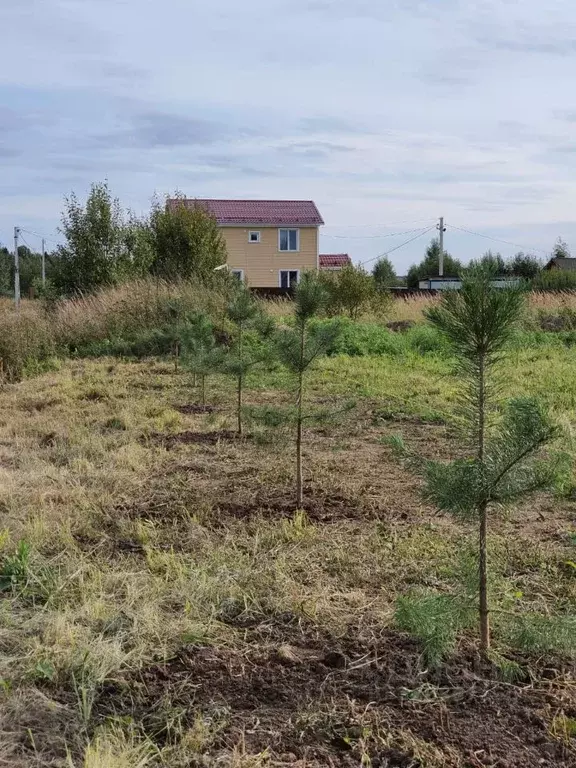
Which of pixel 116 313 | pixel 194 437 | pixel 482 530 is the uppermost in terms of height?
pixel 116 313

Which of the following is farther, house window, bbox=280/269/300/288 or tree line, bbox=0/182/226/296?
house window, bbox=280/269/300/288

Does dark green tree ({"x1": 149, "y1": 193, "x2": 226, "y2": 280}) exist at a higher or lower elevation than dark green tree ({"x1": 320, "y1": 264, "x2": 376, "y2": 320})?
higher

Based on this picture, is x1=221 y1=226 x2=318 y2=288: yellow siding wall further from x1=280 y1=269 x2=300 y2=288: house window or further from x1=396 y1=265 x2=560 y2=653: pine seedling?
x1=396 y1=265 x2=560 y2=653: pine seedling

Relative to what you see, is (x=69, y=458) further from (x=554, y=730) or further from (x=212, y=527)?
(x=554, y=730)

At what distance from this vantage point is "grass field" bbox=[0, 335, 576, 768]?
234cm

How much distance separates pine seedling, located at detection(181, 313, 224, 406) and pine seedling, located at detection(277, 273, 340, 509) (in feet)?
8.17

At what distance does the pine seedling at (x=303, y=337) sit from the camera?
4805mm

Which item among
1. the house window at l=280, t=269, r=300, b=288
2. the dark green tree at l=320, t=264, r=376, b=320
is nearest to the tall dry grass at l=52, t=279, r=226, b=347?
the dark green tree at l=320, t=264, r=376, b=320

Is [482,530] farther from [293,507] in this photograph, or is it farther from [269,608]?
[293,507]

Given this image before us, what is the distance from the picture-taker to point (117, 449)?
6.58m

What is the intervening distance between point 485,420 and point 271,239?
35.9 metres

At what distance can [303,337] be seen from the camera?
497 cm

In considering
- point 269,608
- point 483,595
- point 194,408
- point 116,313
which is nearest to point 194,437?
point 194,408

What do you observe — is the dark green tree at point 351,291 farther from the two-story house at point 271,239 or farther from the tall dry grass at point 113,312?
the two-story house at point 271,239
